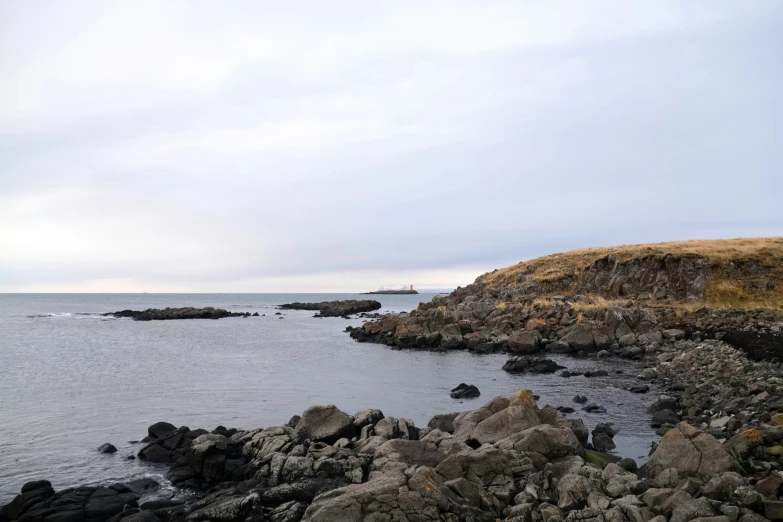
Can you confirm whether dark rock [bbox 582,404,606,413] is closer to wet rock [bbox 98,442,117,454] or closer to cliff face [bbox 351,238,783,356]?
cliff face [bbox 351,238,783,356]

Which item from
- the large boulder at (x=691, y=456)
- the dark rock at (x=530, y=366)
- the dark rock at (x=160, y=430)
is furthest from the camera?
the dark rock at (x=530, y=366)

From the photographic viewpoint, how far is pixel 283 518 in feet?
34.2

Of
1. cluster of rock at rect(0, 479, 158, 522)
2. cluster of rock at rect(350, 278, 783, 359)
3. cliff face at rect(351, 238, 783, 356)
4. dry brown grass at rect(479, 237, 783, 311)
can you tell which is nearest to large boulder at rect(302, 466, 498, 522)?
cluster of rock at rect(0, 479, 158, 522)

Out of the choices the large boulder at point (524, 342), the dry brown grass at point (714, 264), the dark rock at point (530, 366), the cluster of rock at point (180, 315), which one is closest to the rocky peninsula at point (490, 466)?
the dark rock at point (530, 366)

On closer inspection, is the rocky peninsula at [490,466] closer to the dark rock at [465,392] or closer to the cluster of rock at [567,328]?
the dark rock at [465,392]

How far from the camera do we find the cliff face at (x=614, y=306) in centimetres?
3709

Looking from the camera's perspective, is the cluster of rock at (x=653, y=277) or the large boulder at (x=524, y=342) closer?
the large boulder at (x=524, y=342)

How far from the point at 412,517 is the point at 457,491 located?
1.39 meters

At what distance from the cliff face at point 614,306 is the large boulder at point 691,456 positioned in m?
21.0

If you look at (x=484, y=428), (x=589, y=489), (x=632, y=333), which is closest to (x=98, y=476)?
(x=484, y=428)

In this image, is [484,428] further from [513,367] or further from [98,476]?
[513,367]

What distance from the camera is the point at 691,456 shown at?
37.3 feet

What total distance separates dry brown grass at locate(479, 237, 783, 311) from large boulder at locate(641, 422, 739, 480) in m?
33.9

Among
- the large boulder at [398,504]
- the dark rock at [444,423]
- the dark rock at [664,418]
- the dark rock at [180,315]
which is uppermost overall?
the dark rock at [180,315]
